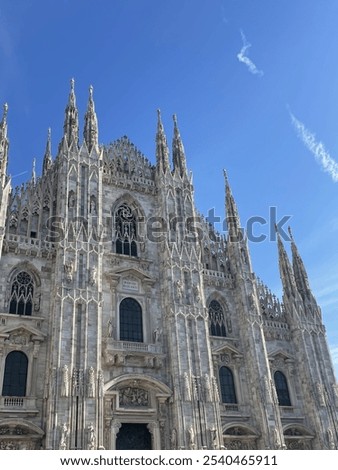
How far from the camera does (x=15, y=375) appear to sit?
2105cm

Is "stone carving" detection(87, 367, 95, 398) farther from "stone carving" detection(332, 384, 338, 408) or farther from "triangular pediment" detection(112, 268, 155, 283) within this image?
"stone carving" detection(332, 384, 338, 408)

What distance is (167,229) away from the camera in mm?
28688

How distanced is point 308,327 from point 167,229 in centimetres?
1225

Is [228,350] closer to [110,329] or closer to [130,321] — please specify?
[130,321]

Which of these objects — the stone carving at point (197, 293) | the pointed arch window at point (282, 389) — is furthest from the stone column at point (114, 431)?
the pointed arch window at point (282, 389)

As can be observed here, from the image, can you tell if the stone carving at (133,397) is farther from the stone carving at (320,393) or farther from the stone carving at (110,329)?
the stone carving at (320,393)

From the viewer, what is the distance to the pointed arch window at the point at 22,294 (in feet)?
74.1

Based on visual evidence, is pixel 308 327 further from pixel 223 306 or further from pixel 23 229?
pixel 23 229

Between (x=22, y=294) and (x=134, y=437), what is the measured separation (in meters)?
9.41

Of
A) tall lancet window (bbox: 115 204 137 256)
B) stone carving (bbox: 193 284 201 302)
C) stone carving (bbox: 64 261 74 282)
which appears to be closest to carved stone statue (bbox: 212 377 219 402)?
stone carving (bbox: 193 284 201 302)

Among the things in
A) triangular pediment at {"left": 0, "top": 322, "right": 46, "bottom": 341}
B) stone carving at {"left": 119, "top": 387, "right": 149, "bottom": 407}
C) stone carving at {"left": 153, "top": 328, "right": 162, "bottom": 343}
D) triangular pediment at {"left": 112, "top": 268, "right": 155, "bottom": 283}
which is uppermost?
triangular pediment at {"left": 112, "top": 268, "right": 155, "bottom": 283}

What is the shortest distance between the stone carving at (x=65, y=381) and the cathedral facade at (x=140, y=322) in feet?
0.25

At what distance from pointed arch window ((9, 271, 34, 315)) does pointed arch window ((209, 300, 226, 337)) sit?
11607 mm

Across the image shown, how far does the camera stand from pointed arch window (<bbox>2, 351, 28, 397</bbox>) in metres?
20.6
